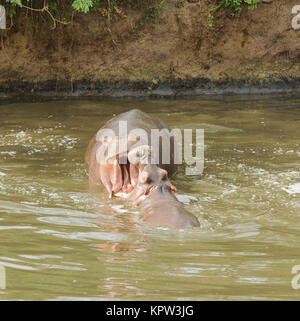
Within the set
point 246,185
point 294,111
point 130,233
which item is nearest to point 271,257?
point 130,233

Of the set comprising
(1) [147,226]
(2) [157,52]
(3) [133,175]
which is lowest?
(1) [147,226]

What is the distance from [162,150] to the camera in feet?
21.8

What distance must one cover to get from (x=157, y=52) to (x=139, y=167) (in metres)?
6.39

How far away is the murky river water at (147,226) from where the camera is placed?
3.48 meters

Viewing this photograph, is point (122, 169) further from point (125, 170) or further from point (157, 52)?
point (157, 52)

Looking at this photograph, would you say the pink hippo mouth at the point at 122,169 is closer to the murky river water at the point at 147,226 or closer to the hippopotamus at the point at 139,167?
the hippopotamus at the point at 139,167

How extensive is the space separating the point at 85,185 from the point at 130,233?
169 cm

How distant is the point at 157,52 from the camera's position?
1173 cm

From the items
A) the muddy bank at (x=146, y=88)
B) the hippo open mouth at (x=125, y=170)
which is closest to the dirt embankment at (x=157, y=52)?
the muddy bank at (x=146, y=88)

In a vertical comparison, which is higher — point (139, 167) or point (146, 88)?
point (146, 88)

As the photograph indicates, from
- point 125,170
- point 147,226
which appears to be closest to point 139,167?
point 125,170

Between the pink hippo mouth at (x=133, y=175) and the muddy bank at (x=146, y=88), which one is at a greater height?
the muddy bank at (x=146, y=88)

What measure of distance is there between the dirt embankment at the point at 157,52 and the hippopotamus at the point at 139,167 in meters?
4.55
